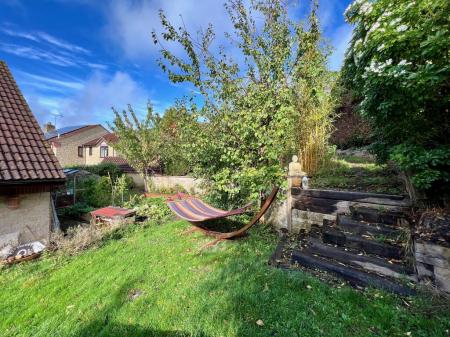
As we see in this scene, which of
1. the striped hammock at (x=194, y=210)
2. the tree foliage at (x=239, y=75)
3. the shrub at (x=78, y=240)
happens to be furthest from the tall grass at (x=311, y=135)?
the shrub at (x=78, y=240)

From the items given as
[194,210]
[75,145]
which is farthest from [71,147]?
[194,210]

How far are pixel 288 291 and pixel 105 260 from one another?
3.52 m

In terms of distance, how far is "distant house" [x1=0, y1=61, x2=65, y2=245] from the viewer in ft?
15.5

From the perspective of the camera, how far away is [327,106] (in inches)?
274

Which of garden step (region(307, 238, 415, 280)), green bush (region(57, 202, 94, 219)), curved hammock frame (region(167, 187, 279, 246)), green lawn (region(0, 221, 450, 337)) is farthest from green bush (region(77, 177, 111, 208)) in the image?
garden step (region(307, 238, 415, 280))

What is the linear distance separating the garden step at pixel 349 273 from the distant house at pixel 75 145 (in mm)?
29965

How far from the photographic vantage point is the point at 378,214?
3404 millimetres

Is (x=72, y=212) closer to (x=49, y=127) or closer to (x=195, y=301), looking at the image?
(x=195, y=301)

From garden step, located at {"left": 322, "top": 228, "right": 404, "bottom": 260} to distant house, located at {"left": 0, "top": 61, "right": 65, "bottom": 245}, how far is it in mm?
6062

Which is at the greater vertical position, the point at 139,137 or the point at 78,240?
the point at 139,137

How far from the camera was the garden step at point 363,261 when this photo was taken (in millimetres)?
2662

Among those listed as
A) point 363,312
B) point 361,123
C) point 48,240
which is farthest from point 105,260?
point 361,123

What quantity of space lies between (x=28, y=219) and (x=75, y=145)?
27952mm

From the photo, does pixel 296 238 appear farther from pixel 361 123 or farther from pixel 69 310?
pixel 361 123
